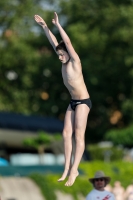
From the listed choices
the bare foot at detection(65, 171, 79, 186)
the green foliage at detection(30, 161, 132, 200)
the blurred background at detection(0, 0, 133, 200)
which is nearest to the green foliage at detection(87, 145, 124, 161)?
the blurred background at detection(0, 0, 133, 200)

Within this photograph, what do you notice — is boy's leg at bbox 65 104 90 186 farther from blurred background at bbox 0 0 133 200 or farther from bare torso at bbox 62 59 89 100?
blurred background at bbox 0 0 133 200

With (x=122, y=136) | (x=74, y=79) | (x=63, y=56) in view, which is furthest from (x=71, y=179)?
(x=122, y=136)

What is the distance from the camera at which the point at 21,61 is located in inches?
2127

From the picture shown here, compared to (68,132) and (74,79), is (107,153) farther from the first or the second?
(74,79)

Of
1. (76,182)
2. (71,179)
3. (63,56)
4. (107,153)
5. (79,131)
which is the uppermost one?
(63,56)

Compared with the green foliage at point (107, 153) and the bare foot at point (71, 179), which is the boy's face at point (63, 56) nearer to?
the bare foot at point (71, 179)

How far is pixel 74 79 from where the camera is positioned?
36.4ft

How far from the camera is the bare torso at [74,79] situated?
11086 millimetres

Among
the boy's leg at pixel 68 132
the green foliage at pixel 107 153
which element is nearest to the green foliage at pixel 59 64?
the green foliage at pixel 107 153

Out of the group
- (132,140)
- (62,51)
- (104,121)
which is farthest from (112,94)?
(62,51)

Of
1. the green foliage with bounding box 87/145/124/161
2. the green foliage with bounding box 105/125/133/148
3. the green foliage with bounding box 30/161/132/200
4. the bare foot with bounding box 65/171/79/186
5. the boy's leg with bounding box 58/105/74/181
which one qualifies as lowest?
the green foliage with bounding box 87/145/124/161

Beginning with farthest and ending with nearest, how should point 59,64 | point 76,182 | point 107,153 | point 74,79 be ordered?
point 59,64 → point 107,153 → point 76,182 → point 74,79

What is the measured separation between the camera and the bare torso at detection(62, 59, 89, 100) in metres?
11.1

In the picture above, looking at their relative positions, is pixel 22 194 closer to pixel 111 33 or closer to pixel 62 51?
pixel 62 51
